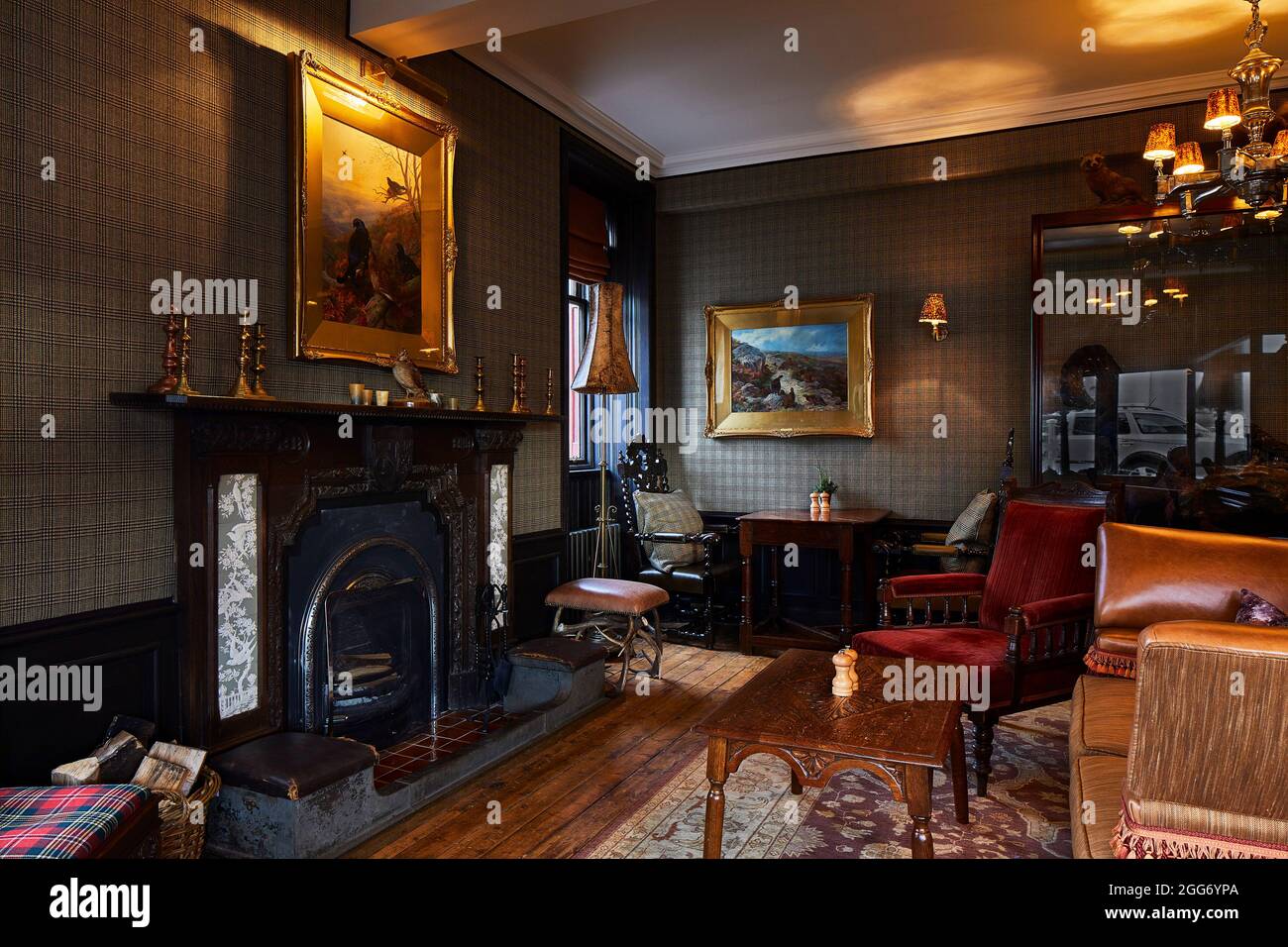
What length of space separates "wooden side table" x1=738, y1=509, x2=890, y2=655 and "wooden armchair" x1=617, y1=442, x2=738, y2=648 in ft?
0.73

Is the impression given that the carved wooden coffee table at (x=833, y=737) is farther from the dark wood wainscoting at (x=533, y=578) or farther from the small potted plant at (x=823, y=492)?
the small potted plant at (x=823, y=492)

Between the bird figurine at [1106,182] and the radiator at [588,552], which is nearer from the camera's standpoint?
the bird figurine at [1106,182]

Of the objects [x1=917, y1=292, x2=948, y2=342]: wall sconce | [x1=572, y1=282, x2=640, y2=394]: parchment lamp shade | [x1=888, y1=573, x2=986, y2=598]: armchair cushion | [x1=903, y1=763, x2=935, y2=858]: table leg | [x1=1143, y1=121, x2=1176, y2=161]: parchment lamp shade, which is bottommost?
[x1=903, y1=763, x2=935, y2=858]: table leg

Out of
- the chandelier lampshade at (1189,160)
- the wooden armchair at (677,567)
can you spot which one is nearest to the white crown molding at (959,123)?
the chandelier lampshade at (1189,160)

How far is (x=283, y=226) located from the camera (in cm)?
332

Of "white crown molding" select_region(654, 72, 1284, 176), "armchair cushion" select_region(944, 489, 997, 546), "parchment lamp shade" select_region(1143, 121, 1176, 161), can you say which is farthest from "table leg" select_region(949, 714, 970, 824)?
"white crown molding" select_region(654, 72, 1284, 176)

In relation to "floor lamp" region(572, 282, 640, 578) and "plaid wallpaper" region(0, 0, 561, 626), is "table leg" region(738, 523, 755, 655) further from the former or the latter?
"plaid wallpaper" region(0, 0, 561, 626)

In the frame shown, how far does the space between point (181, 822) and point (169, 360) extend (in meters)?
1.45

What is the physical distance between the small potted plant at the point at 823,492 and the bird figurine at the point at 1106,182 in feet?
7.94

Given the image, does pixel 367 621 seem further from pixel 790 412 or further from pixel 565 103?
pixel 790 412

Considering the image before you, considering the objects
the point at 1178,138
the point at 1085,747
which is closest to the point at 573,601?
the point at 1085,747

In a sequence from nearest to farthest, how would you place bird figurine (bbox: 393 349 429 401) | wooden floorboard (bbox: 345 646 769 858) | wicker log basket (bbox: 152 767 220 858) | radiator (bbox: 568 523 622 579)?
wicker log basket (bbox: 152 767 220 858)
wooden floorboard (bbox: 345 646 769 858)
bird figurine (bbox: 393 349 429 401)
radiator (bbox: 568 523 622 579)

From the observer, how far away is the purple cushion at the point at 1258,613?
270cm

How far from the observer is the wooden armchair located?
557 centimetres
